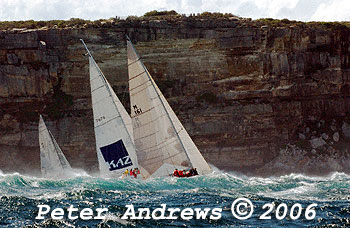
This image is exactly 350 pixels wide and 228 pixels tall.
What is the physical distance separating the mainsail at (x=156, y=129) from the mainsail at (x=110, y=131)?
3.81ft

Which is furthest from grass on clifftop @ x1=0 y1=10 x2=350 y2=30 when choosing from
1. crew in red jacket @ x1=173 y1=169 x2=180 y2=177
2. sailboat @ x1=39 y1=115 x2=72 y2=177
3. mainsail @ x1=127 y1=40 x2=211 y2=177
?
crew in red jacket @ x1=173 y1=169 x2=180 y2=177

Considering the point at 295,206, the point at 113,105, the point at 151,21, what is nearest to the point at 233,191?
the point at 295,206

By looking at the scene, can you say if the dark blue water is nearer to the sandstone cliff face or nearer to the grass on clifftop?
the sandstone cliff face

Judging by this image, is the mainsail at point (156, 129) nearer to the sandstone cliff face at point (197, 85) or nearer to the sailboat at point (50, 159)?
the sailboat at point (50, 159)

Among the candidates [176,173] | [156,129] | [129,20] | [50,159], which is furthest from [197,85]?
[176,173]

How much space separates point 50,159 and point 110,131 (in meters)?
9.23

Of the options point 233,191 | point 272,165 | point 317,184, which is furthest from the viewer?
point 272,165

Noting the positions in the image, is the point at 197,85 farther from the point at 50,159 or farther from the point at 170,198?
the point at 170,198

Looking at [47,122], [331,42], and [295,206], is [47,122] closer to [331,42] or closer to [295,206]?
[331,42]

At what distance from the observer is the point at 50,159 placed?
39.7 meters

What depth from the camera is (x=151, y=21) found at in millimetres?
47375

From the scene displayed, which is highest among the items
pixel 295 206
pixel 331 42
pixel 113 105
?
pixel 331 42

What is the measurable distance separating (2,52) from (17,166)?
7629 millimetres

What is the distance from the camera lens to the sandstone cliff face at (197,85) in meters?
46.5
